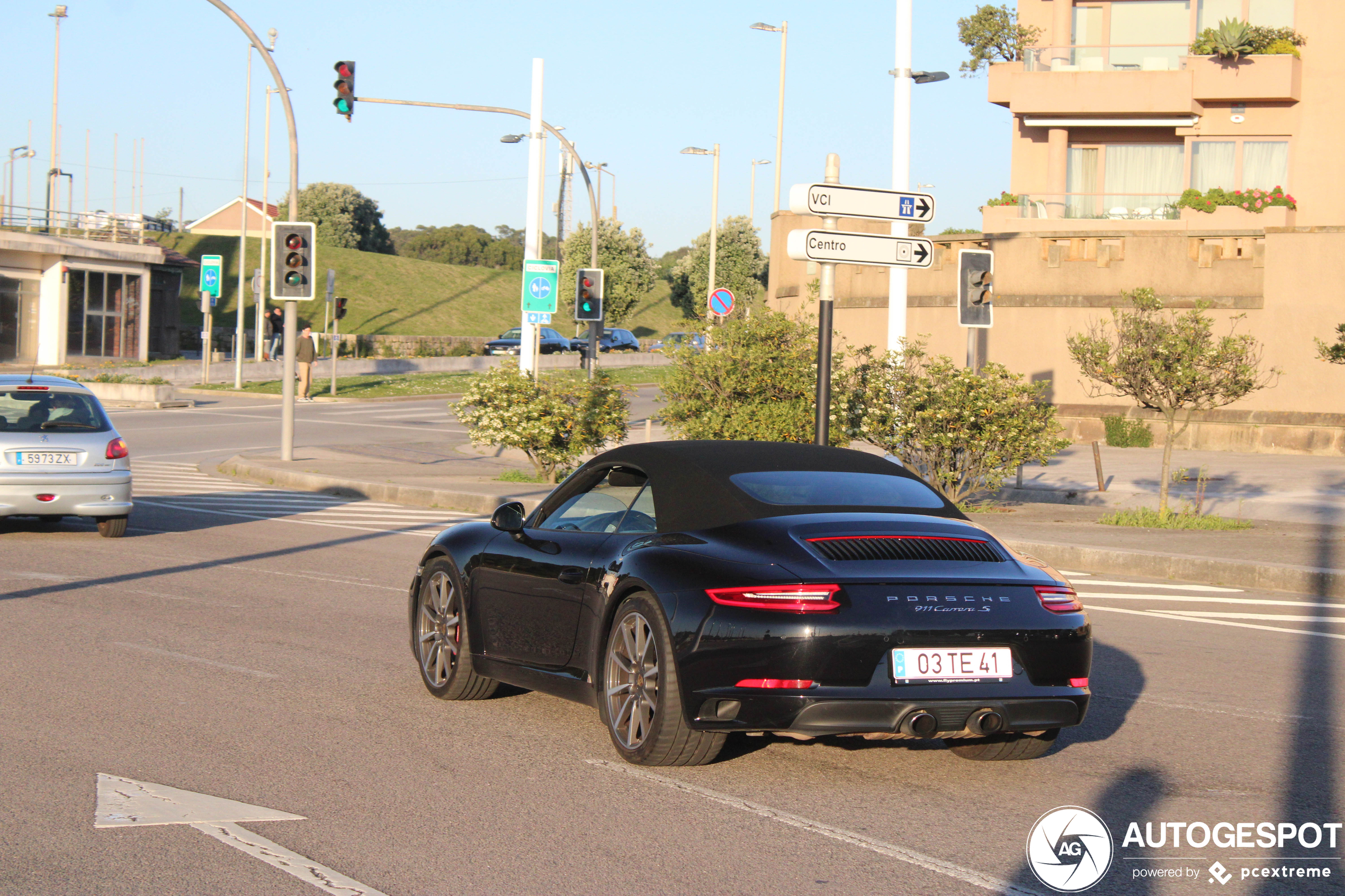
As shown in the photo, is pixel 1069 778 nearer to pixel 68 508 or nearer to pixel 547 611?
pixel 547 611

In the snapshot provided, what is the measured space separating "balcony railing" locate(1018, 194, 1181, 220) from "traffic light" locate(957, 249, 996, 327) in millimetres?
19467

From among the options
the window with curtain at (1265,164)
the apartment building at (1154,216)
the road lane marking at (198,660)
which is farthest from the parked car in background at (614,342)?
the road lane marking at (198,660)

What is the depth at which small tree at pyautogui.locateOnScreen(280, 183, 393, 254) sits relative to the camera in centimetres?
11356

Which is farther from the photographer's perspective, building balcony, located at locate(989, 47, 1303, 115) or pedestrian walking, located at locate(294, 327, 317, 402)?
pedestrian walking, located at locate(294, 327, 317, 402)

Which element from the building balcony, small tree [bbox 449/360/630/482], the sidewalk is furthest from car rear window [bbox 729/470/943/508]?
the building balcony

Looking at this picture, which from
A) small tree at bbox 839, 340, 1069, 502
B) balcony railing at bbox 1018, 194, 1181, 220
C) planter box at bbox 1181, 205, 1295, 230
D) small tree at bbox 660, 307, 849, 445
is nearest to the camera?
small tree at bbox 839, 340, 1069, 502

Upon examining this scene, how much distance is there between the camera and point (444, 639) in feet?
24.2

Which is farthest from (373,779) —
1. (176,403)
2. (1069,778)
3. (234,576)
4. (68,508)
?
(176,403)

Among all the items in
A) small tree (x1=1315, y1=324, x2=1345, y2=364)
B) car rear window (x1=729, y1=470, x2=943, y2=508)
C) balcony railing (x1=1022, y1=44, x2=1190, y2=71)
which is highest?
balcony railing (x1=1022, y1=44, x2=1190, y2=71)

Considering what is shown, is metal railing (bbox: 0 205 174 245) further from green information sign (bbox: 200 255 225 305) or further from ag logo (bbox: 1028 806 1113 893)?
ag logo (bbox: 1028 806 1113 893)

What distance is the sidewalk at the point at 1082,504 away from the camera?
13664 millimetres

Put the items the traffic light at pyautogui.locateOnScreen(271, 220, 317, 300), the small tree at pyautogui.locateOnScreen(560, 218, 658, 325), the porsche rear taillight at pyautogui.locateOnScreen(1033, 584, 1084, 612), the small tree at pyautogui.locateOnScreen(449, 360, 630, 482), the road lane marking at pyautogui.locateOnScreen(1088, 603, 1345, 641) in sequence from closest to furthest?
the porsche rear taillight at pyautogui.locateOnScreen(1033, 584, 1084, 612)
the road lane marking at pyautogui.locateOnScreen(1088, 603, 1345, 641)
the small tree at pyautogui.locateOnScreen(449, 360, 630, 482)
the traffic light at pyautogui.locateOnScreen(271, 220, 317, 300)
the small tree at pyautogui.locateOnScreen(560, 218, 658, 325)

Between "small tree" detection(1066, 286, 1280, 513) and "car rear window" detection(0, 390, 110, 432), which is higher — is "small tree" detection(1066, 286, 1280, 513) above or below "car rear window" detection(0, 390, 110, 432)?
above

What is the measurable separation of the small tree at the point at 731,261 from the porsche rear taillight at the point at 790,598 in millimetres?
76162
